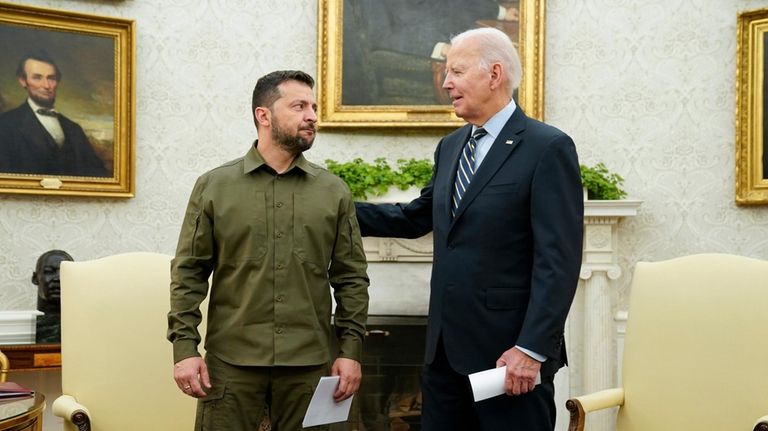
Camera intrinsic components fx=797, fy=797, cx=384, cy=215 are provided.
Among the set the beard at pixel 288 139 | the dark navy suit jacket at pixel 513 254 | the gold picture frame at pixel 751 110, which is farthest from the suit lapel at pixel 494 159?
the gold picture frame at pixel 751 110

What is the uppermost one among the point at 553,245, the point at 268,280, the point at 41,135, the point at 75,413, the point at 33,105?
the point at 33,105

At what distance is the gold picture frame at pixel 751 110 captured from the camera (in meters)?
4.45

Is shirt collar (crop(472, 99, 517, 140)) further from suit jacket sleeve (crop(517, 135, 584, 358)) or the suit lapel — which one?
suit jacket sleeve (crop(517, 135, 584, 358))

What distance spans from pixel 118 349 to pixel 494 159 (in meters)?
1.64

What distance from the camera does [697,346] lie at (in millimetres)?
3014

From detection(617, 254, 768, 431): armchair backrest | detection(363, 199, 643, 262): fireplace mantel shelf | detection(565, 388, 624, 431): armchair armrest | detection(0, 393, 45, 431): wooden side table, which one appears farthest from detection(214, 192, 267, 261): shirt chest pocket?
detection(363, 199, 643, 262): fireplace mantel shelf

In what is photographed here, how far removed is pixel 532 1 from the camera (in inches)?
187

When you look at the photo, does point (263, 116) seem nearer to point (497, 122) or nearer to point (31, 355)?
point (497, 122)

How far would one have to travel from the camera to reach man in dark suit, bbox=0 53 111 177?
427cm

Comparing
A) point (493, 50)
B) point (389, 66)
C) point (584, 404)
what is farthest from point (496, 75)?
point (389, 66)

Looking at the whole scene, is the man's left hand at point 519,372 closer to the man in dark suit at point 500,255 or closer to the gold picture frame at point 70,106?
the man in dark suit at point 500,255

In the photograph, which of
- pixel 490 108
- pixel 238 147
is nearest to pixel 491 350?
pixel 490 108

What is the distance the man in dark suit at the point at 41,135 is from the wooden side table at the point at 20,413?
88.5 inches

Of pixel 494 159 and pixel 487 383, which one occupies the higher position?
pixel 494 159
